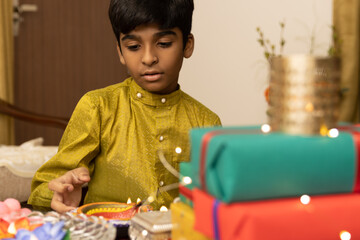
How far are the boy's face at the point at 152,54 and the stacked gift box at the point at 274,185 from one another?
51cm

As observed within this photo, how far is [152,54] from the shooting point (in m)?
1.04

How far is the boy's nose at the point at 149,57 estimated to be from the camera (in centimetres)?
102

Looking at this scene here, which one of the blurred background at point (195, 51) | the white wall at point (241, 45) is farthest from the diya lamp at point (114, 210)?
the white wall at point (241, 45)

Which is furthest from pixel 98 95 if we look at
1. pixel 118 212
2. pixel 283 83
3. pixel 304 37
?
pixel 304 37

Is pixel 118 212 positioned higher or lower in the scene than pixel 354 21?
lower

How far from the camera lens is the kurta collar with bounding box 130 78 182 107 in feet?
A: 4.09

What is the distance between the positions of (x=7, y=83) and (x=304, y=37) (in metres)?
2.01

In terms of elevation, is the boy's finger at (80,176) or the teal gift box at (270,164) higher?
the teal gift box at (270,164)

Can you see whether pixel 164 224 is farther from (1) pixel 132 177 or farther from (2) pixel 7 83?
(2) pixel 7 83

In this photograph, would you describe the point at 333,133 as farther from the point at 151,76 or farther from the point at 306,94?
the point at 151,76

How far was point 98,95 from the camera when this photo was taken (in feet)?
4.06

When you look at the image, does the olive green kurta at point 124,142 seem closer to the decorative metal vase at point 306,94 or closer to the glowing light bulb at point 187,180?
the glowing light bulb at point 187,180

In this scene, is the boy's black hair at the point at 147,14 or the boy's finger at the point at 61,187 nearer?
the boy's finger at the point at 61,187

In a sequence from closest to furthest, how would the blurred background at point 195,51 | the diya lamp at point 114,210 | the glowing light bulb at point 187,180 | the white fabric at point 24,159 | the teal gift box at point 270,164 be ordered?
the teal gift box at point 270,164 → the glowing light bulb at point 187,180 → the diya lamp at point 114,210 → the white fabric at point 24,159 → the blurred background at point 195,51
